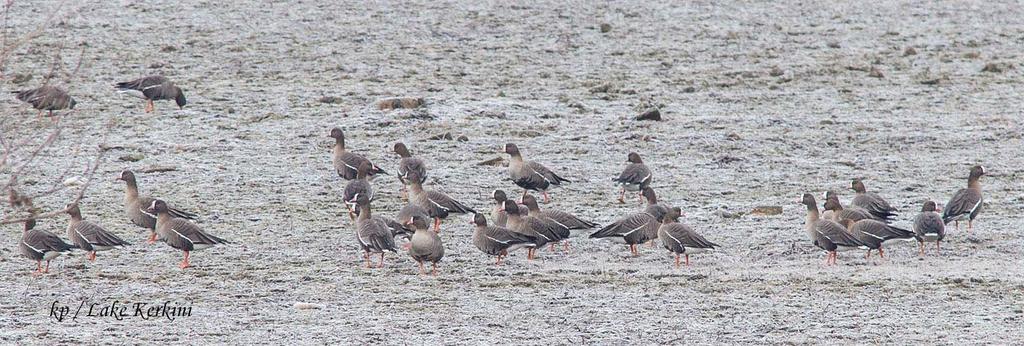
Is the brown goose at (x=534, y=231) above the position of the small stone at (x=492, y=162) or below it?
above

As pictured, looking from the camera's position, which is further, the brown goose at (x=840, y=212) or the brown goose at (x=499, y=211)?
the brown goose at (x=499, y=211)

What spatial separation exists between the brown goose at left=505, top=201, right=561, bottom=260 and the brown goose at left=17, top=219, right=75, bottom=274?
3759 millimetres

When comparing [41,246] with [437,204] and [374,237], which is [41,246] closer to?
[374,237]

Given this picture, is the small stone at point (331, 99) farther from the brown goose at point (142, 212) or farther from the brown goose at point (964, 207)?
the brown goose at point (964, 207)

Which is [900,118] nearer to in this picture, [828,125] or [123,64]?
[828,125]

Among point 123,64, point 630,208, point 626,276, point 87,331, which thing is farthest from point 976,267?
point 123,64

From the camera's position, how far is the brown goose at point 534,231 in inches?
531

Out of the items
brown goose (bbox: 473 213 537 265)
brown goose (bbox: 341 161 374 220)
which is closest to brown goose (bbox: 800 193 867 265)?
brown goose (bbox: 473 213 537 265)

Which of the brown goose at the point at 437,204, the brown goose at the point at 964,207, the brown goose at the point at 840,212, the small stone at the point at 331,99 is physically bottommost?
the small stone at the point at 331,99

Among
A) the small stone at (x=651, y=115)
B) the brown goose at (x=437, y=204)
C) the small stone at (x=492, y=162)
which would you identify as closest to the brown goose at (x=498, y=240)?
the brown goose at (x=437, y=204)

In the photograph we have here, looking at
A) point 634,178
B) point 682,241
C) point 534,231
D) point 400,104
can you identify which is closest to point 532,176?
point 634,178

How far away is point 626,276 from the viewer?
12.7m

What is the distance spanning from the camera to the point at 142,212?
1424 cm

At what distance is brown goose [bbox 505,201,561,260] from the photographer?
531 inches
